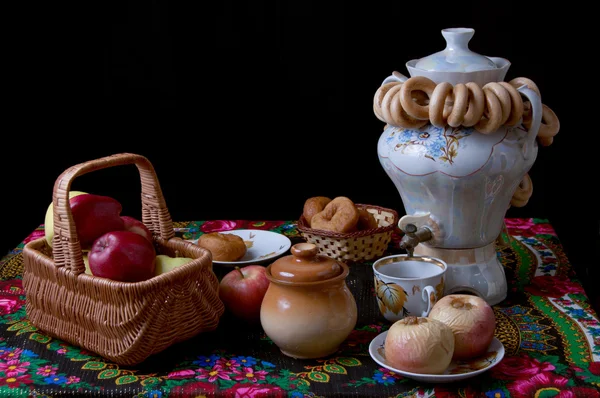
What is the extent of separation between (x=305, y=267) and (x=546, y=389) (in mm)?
442

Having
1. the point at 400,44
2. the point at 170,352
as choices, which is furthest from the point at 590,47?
the point at 170,352

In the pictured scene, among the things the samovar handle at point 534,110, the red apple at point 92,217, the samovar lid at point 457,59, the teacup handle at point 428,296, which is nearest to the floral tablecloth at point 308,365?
the teacup handle at point 428,296

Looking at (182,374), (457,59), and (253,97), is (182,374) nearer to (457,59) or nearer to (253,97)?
(457,59)

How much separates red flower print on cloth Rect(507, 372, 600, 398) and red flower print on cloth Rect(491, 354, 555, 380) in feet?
0.06

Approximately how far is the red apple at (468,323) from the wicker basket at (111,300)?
1.40ft

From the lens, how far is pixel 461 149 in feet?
5.61

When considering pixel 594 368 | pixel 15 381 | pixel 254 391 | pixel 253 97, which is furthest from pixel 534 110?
pixel 253 97

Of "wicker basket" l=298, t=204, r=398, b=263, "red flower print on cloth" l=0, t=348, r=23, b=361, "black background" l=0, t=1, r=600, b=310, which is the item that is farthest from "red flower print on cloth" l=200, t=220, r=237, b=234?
"red flower print on cloth" l=0, t=348, r=23, b=361

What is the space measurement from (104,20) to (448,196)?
1.31m

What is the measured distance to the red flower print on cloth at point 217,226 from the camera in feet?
7.56

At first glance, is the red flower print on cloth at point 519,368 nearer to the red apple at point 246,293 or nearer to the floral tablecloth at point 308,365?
the floral tablecloth at point 308,365

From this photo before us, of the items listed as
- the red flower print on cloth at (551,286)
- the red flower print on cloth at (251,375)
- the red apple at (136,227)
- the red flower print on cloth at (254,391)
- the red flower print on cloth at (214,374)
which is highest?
the red apple at (136,227)

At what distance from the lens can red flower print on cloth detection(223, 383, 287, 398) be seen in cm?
148

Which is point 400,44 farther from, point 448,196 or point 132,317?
point 132,317
